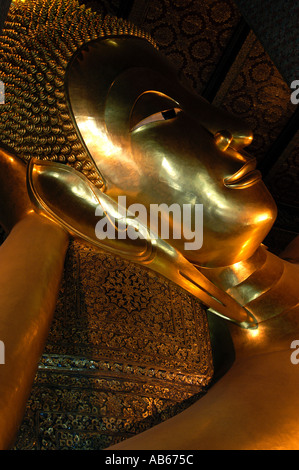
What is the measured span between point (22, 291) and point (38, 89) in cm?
60

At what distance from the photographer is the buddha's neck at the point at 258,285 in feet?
4.98

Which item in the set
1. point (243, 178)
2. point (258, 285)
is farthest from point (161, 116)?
point (258, 285)

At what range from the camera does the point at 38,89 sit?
57.7 inches

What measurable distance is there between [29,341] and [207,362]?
543 mm

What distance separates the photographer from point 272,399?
3.86 feet

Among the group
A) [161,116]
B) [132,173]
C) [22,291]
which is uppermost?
[161,116]

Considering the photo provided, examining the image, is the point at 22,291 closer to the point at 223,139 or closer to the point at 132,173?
the point at 132,173

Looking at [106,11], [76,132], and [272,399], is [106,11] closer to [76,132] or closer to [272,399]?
[76,132]

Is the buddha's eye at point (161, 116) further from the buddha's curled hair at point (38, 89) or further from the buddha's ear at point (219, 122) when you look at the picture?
the buddha's curled hair at point (38, 89)

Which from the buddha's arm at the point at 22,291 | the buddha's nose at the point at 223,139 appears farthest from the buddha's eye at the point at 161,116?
the buddha's arm at the point at 22,291

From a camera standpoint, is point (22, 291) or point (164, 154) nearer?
point (22, 291)

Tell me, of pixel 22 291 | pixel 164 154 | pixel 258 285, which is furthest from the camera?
pixel 258 285

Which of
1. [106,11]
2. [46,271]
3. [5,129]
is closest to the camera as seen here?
[46,271]

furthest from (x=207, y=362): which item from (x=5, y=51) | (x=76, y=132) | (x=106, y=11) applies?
(x=106, y=11)
